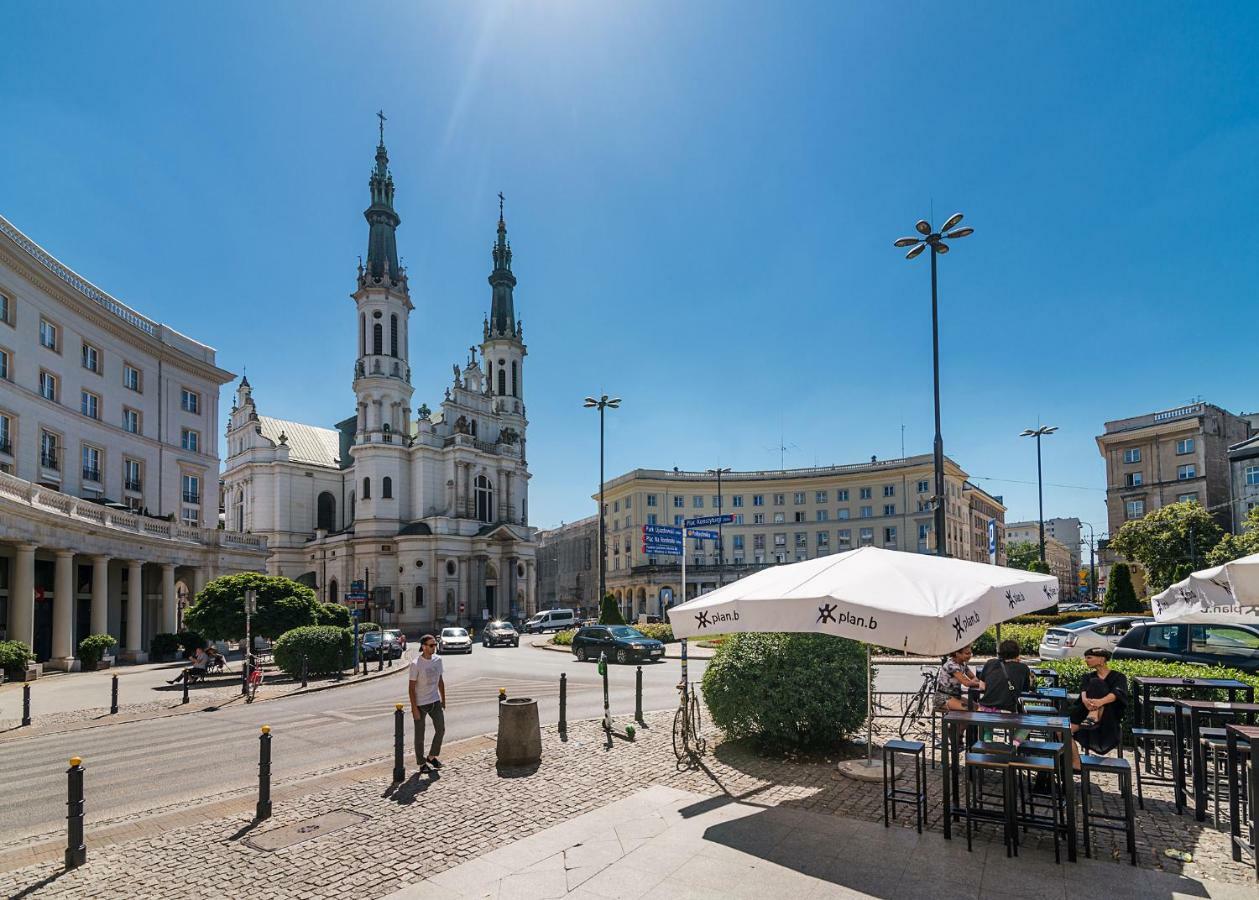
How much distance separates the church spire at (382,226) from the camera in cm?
7744

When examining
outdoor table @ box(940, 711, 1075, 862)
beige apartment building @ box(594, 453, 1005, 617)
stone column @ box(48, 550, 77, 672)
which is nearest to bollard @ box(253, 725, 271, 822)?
outdoor table @ box(940, 711, 1075, 862)

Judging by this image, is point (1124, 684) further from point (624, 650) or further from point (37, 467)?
point (37, 467)

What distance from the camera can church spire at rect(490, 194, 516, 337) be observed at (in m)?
87.9

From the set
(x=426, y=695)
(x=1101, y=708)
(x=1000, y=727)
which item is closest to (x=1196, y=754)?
(x=1101, y=708)

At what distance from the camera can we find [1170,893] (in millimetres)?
5867

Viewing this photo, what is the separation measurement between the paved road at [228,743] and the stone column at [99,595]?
62.9ft

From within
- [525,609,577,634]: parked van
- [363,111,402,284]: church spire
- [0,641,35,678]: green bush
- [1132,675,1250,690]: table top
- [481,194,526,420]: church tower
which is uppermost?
[363,111,402,284]: church spire

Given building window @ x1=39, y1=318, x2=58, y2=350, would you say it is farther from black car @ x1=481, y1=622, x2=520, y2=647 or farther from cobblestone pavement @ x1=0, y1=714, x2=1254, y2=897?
cobblestone pavement @ x1=0, y1=714, x2=1254, y2=897

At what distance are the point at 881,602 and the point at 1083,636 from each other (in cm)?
1682

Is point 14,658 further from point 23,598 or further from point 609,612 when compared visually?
point 609,612

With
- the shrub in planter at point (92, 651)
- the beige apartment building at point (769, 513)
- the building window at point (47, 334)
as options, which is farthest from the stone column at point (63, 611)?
the beige apartment building at point (769, 513)

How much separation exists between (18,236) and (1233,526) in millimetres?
76918

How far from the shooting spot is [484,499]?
81312mm

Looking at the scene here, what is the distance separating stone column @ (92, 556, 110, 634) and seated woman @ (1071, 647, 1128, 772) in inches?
1529
